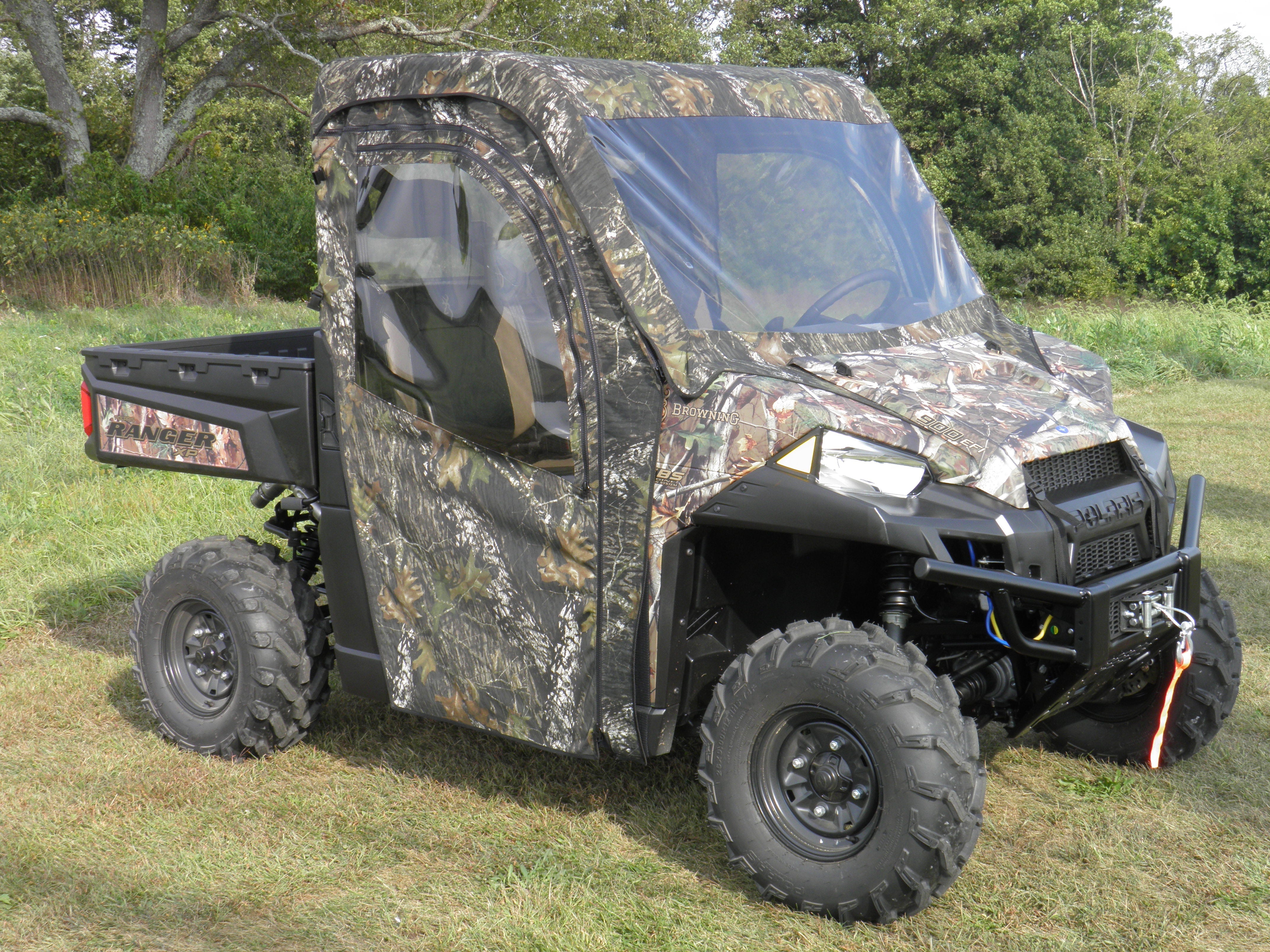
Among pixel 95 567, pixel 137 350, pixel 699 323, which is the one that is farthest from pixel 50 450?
pixel 699 323

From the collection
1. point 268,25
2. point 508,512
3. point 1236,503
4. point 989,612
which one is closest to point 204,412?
point 508,512

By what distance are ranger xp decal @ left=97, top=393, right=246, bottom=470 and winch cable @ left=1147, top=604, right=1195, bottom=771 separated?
3007mm

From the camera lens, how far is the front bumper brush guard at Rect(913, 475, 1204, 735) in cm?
277

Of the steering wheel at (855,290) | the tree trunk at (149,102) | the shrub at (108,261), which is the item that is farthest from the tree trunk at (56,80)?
the steering wheel at (855,290)

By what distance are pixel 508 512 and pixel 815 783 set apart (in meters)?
1.13

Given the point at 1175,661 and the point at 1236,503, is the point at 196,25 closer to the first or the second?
the point at 1236,503

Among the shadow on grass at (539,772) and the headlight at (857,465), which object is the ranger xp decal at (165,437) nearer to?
the shadow on grass at (539,772)

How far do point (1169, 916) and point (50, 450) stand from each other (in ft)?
24.8

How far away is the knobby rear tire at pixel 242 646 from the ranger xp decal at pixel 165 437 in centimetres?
34

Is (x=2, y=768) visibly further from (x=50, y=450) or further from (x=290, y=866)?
(x=50, y=450)

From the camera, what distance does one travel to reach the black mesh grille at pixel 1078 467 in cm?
303

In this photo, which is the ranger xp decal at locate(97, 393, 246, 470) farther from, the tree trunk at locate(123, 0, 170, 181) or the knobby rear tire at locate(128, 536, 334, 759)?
the tree trunk at locate(123, 0, 170, 181)

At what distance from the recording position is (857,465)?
114 inches

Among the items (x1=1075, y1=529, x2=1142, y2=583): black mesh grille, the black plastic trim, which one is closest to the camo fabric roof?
(x1=1075, y1=529, x2=1142, y2=583): black mesh grille
